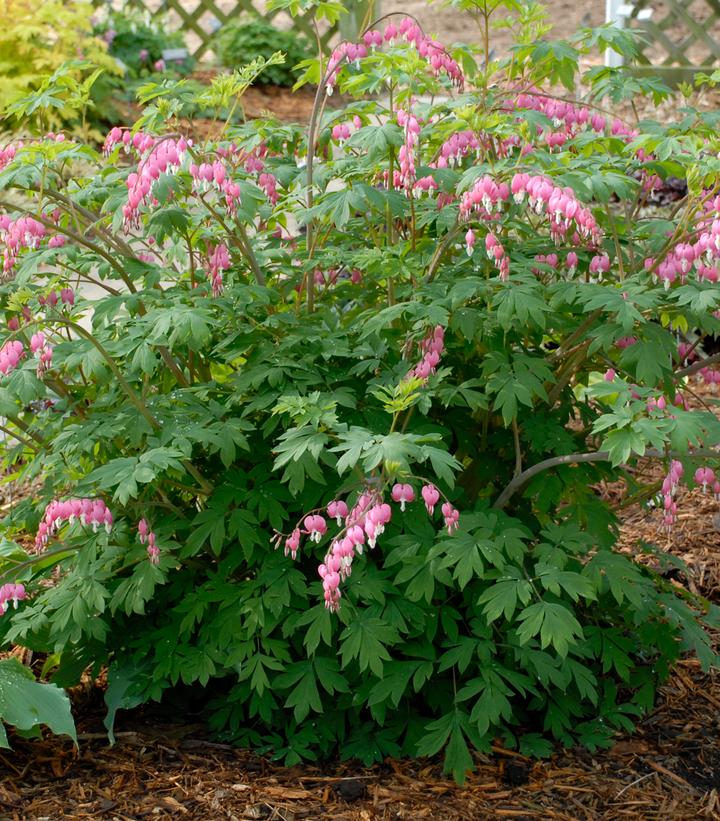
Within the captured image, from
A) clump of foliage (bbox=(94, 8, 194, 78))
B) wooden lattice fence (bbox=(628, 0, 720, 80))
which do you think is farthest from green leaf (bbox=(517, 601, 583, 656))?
clump of foliage (bbox=(94, 8, 194, 78))

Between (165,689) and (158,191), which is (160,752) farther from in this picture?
(158,191)

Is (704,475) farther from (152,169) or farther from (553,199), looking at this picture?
(152,169)

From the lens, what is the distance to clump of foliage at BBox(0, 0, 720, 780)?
9.69ft

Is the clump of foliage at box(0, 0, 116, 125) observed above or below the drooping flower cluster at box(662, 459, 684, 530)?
below

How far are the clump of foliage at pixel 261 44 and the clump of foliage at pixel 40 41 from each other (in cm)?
165

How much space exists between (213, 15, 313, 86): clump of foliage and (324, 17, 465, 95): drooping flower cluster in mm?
8495

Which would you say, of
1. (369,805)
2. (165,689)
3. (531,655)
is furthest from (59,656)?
(531,655)

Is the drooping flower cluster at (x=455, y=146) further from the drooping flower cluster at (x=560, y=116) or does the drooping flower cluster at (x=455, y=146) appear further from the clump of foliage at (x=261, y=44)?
the clump of foliage at (x=261, y=44)

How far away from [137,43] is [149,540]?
372 inches

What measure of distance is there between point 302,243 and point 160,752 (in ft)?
5.46

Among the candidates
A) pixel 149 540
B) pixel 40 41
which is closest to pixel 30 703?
pixel 149 540

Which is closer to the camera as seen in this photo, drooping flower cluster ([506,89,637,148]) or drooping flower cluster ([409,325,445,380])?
drooping flower cluster ([409,325,445,380])

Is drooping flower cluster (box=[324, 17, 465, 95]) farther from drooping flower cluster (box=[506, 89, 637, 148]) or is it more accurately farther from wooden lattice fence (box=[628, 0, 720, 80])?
wooden lattice fence (box=[628, 0, 720, 80])

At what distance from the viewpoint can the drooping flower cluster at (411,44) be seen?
10.4ft
